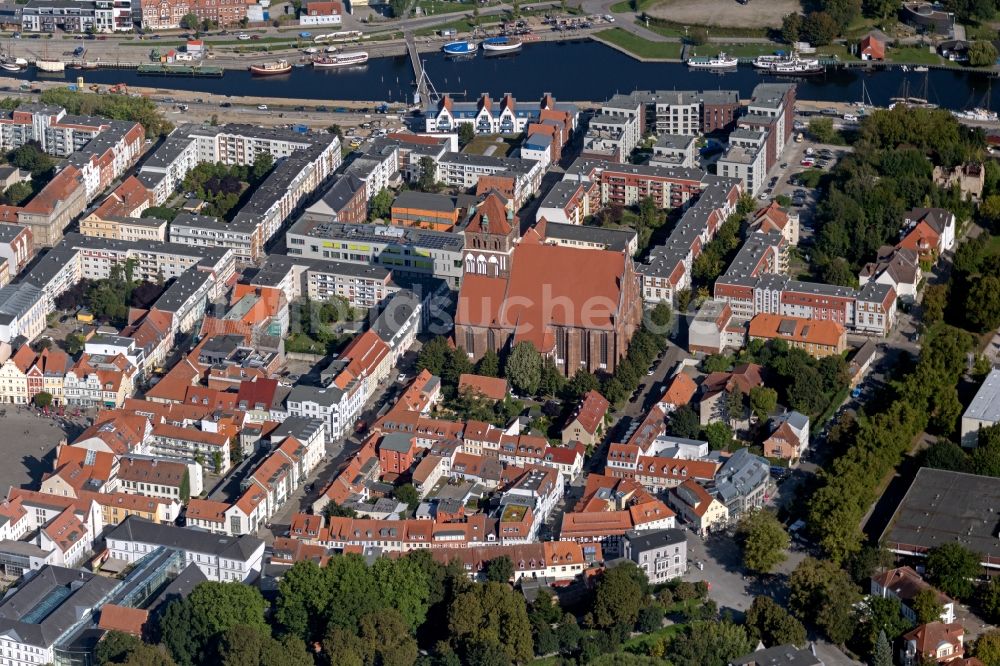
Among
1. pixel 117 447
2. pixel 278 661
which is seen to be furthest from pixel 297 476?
pixel 278 661

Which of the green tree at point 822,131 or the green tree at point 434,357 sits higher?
the green tree at point 822,131

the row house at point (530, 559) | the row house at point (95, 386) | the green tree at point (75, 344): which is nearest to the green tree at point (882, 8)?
the green tree at point (75, 344)

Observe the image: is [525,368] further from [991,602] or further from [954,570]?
[991,602]

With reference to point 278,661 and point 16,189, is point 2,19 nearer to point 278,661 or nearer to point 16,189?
point 16,189

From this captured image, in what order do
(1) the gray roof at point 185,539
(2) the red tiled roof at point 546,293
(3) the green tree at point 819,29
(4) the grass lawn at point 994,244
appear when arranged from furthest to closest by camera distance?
(3) the green tree at point 819,29 → (4) the grass lawn at point 994,244 → (2) the red tiled roof at point 546,293 → (1) the gray roof at point 185,539

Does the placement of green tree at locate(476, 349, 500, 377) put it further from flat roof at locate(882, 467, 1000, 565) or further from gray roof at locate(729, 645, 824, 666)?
gray roof at locate(729, 645, 824, 666)

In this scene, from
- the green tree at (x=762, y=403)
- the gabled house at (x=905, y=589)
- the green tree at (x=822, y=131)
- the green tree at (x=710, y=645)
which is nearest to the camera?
the green tree at (x=710, y=645)

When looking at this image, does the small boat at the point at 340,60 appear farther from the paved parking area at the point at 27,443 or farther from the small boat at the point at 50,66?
the paved parking area at the point at 27,443
